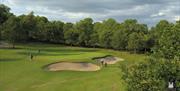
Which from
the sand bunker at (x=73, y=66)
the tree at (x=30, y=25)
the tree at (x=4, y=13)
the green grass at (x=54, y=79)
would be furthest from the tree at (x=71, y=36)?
the green grass at (x=54, y=79)

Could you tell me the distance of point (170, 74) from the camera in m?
29.1

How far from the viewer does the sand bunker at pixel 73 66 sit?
5991cm

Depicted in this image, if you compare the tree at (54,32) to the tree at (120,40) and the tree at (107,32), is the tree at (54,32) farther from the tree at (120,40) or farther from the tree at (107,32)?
the tree at (120,40)

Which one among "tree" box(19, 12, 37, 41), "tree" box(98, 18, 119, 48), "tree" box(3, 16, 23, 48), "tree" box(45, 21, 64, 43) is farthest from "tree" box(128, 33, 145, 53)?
"tree" box(45, 21, 64, 43)

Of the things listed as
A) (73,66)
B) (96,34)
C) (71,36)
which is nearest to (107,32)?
(96,34)

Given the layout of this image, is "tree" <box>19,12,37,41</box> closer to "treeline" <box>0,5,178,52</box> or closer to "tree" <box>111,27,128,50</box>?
"treeline" <box>0,5,178,52</box>

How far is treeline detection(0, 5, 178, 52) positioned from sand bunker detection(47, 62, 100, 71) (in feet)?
154

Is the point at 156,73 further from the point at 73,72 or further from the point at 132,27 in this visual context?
the point at 132,27

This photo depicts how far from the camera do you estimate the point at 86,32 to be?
468ft

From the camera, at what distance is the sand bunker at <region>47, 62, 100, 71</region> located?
59.9 meters

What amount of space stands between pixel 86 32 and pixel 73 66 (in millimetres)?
81425

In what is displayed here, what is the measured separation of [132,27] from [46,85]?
278 ft

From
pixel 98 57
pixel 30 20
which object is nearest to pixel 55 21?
pixel 30 20

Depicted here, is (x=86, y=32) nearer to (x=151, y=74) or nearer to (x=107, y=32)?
(x=107, y=32)
